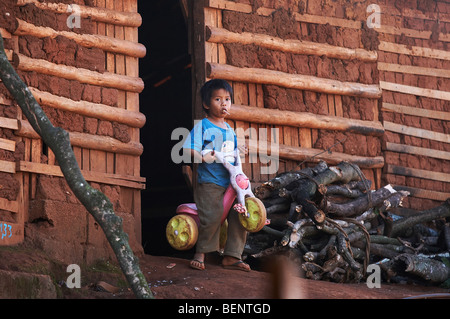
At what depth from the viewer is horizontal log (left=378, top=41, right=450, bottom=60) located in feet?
33.6

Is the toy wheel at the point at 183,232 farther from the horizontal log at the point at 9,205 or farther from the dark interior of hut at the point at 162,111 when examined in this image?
the dark interior of hut at the point at 162,111

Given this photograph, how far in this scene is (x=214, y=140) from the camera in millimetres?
7414

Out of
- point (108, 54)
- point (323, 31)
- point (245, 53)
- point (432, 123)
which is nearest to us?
point (108, 54)

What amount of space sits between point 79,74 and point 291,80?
8.60 feet

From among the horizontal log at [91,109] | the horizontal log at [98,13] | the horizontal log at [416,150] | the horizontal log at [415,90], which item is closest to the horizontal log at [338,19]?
the horizontal log at [415,90]

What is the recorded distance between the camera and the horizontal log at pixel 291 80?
8.92 metres

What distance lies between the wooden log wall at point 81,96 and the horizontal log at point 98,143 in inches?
0.4

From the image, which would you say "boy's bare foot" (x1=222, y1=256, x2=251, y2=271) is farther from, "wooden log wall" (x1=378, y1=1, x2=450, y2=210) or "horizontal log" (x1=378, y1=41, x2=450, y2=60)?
"horizontal log" (x1=378, y1=41, x2=450, y2=60)

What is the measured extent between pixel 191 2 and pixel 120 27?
40.5 inches

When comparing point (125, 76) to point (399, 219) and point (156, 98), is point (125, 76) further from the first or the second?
point (156, 98)

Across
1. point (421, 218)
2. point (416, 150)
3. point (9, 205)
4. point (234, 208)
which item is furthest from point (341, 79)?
point (9, 205)

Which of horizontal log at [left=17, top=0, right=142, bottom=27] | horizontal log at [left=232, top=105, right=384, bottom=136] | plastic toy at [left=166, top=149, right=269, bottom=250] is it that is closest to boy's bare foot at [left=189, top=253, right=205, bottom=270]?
plastic toy at [left=166, top=149, right=269, bottom=250]

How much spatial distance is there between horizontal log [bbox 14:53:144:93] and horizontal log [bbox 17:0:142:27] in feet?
2.00
